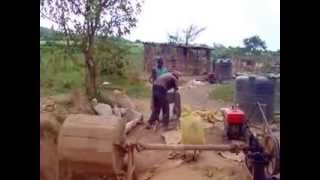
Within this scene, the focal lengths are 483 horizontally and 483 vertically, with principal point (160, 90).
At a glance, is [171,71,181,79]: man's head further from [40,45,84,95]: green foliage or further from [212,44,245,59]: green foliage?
[40,45,84,95]: green foliage

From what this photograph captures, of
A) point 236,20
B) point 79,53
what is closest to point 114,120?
point 79,53

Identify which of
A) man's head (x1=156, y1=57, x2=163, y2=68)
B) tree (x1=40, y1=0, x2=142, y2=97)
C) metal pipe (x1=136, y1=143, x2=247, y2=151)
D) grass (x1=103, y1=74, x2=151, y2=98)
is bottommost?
metal pipe (x1=136, y1=143, x2=247, y2=151)

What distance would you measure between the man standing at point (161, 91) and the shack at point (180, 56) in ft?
0.11

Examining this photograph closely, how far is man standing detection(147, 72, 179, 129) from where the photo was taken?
1527 mm

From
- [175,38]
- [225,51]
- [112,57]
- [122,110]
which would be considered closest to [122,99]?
[122,110]

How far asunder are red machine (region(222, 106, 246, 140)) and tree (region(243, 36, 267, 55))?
19 cm

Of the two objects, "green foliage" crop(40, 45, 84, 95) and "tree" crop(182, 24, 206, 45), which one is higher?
"tree" crop(182, 24, 206, 45)

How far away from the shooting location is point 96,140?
151 centimetres

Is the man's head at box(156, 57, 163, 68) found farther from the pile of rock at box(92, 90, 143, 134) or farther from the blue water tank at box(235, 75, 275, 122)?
the blue water tank at box(235, 75, 275, 122)

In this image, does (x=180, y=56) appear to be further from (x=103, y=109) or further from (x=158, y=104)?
(x=103, y=109)

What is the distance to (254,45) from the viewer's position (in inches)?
59.9

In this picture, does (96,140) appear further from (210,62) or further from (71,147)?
(210,62)

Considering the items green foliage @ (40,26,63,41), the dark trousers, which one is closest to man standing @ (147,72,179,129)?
the dark trousers
